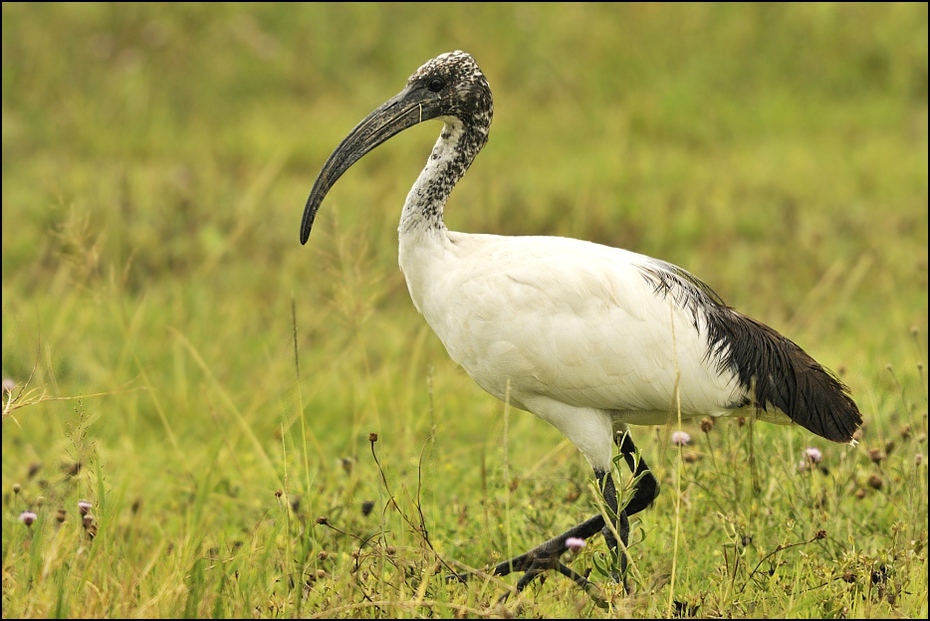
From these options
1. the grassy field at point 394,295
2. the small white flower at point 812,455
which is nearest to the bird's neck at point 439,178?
the grassy field at point 394,295

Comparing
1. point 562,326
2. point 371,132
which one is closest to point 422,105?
point 371,132

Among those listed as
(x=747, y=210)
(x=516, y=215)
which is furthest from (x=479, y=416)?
(x=747, y=210)

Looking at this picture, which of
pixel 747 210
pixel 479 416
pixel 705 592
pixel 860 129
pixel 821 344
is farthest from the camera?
pixel 860 129

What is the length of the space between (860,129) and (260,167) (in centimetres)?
491

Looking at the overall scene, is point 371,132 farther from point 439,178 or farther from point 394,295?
point 394,295

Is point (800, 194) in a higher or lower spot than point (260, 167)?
higher

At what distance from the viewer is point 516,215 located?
8.53m

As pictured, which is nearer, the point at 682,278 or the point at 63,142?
the point at 682,278

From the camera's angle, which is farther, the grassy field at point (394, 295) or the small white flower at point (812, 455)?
the small white flower at point (812, 455)

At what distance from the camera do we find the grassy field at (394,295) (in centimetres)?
345

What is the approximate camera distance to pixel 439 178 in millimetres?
3824

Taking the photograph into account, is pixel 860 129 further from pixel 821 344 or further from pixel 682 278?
pixel 682 278

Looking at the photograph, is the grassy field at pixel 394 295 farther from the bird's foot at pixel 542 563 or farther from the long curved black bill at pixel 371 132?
the long curved black bill at pixel 371 132

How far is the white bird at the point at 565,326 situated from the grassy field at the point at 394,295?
0.78 ft
